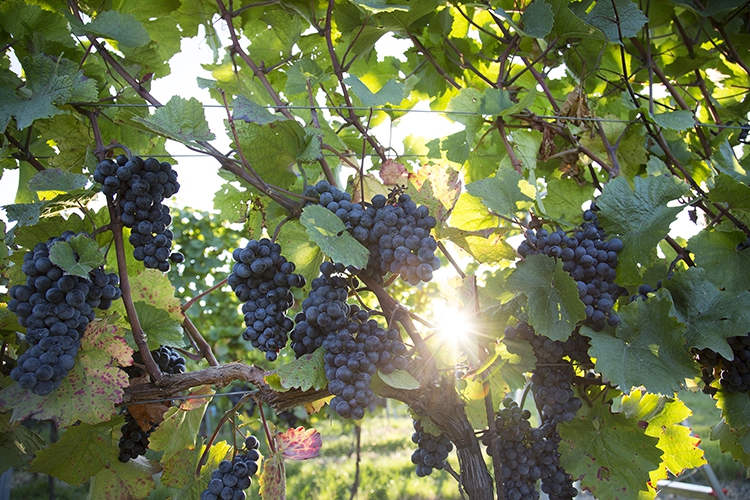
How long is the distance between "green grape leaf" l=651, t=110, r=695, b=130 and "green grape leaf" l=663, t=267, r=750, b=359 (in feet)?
1.50

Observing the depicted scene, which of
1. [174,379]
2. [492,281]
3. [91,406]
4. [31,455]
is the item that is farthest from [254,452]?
[492,281]

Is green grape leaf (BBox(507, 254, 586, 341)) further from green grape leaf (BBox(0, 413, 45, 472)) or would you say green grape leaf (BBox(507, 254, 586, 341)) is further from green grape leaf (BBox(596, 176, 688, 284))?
green grape leaf (BBox(0, 413, 45, 472))

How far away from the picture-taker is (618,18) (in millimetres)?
1290

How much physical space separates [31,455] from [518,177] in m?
1.19

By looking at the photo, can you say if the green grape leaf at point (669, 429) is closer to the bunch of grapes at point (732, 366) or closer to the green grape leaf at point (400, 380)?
the bunch of grapes at point (732, 366)

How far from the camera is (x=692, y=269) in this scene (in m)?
1.05

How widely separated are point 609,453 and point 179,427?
2.90 ft

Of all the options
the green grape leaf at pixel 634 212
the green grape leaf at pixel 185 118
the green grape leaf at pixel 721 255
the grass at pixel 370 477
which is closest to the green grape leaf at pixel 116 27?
the green grape leaf at pixel 185 118

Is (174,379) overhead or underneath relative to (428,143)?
underneath

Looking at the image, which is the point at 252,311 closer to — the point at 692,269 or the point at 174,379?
the point at 174,379

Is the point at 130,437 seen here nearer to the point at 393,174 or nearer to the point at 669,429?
the point at 393,174

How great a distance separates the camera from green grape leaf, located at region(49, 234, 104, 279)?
0.86 metres

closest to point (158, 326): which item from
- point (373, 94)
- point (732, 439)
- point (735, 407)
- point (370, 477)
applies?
point (373, 94)

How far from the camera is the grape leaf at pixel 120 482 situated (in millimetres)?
1158
